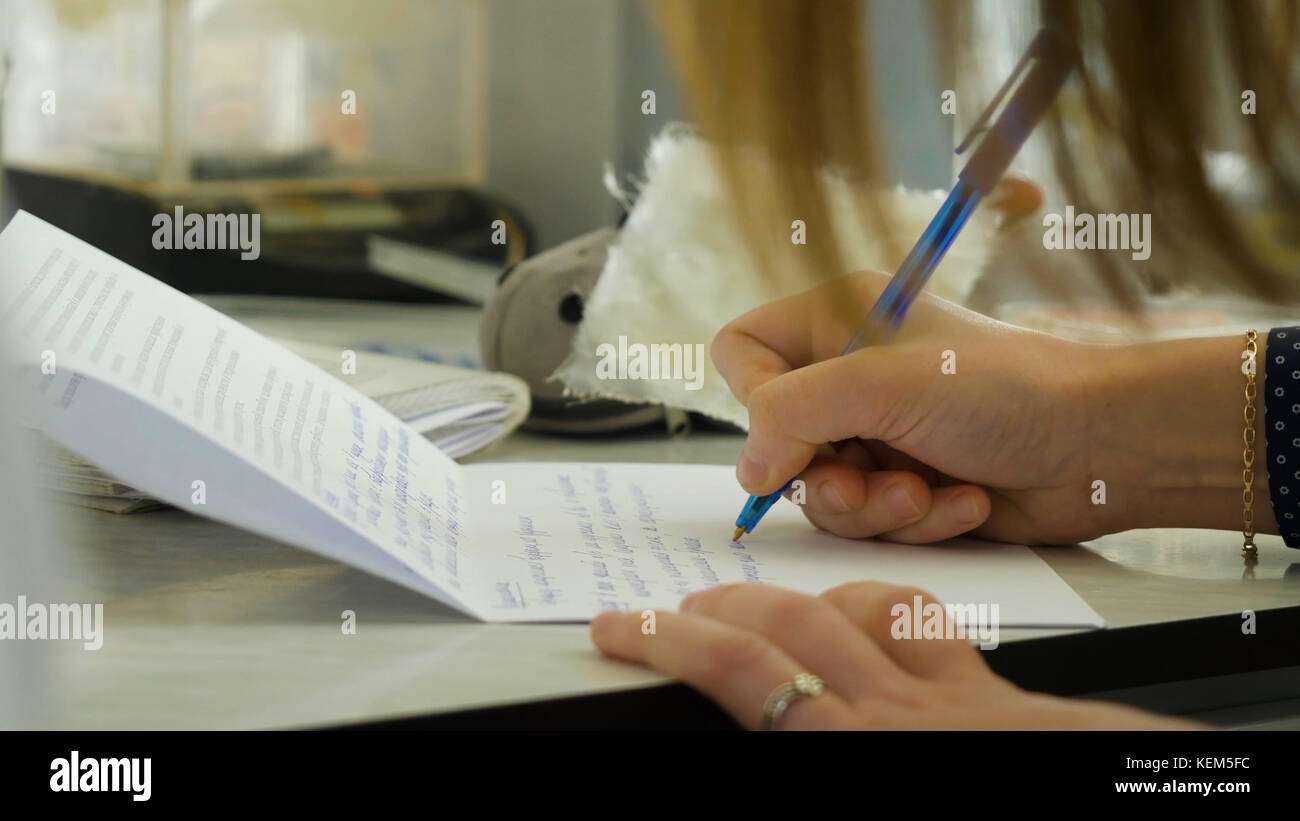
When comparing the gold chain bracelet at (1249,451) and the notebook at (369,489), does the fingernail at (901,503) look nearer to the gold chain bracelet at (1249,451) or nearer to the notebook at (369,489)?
the notebook at (369,489)

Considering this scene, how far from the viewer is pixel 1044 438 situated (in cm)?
61

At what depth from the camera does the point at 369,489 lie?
508 millimetres

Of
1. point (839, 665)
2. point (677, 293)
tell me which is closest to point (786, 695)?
point (839, 665)

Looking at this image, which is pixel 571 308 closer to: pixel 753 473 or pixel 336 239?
pixel 753 473

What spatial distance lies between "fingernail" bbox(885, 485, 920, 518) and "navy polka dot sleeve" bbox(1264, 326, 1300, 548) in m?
0.17

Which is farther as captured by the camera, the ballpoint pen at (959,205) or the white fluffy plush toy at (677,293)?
the white fluffy plush toy at (677,293)

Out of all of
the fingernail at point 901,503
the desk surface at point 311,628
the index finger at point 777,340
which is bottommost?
the desk surface at point 311,628

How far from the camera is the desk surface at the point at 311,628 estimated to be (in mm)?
379

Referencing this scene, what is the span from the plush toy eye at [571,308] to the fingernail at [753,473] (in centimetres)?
32

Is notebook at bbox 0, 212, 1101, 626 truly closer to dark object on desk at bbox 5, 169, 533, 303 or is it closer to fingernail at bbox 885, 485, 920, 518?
fingernail at bbox 885, 485, 920, 518

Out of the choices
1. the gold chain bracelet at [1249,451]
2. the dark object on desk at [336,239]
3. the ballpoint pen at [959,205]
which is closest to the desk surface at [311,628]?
the gold chain bracelet at [1249,451]
